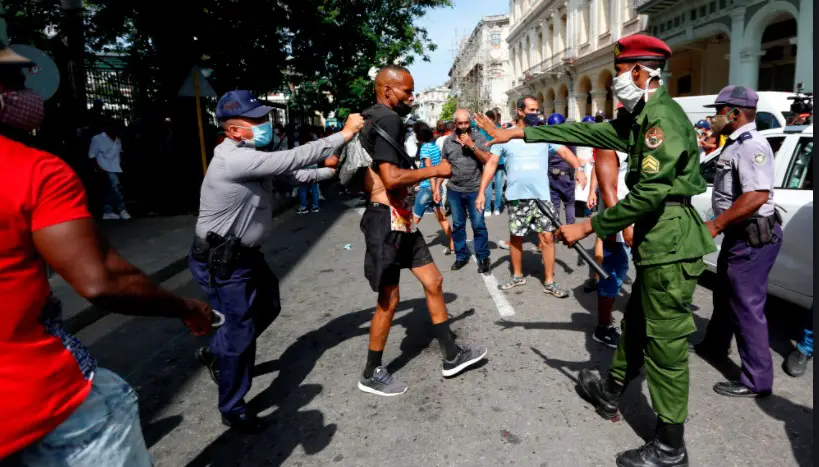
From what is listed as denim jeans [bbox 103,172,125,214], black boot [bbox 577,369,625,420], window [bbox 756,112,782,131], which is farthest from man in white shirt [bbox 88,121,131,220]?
window [bbox 756,112,782,131]

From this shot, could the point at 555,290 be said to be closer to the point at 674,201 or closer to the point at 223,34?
the point at 674,201

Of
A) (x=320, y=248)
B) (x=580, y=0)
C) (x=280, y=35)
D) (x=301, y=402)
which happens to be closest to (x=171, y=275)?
(x=320, y=248)

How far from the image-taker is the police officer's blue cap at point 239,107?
10.1ft

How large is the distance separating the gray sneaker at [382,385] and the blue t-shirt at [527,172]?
9.15 feet

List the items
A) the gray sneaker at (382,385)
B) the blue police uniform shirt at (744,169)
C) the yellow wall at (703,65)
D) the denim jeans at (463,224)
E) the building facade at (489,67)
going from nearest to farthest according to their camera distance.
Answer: the blue police uniform shirt at (744,169)
the gray sneaker at (382,385)
the denim jeans at (463,224)
the yellow wall at (703,65)
the building facade at (489,67)

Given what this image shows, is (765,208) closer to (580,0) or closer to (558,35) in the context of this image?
(580,0)

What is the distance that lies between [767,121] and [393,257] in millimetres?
8668

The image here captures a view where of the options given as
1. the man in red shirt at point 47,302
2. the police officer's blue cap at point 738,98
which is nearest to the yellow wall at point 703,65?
the police officer's blue cap at point 738,98

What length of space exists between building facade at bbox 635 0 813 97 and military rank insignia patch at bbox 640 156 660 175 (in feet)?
43.1

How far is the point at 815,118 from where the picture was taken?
1.65m

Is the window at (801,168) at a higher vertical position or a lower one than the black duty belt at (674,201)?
lower

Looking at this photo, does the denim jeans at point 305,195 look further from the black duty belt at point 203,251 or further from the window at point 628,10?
the window at point 628,10

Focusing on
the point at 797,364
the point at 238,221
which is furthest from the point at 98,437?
the point at 797,364

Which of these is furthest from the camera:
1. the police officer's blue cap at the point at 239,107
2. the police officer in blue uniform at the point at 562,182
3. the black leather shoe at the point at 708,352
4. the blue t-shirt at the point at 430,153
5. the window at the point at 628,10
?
the window at the point at 628,10
